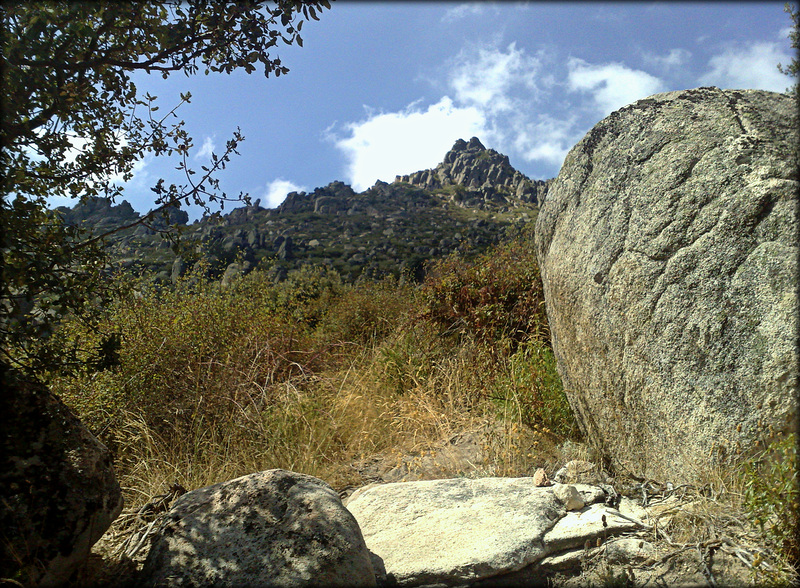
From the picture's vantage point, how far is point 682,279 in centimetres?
302

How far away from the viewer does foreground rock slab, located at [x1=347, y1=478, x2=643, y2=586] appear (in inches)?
109

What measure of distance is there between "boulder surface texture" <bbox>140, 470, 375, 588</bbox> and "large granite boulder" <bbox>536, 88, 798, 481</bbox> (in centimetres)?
192

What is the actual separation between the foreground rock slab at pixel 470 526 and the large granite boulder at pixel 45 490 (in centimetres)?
152

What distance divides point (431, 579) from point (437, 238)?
37.0 metres

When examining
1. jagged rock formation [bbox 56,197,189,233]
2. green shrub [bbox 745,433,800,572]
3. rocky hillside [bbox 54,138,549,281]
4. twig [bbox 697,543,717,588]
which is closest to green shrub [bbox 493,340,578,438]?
twig [bbox 697,543,717,588]

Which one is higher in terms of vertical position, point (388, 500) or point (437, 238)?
point (437, 238)

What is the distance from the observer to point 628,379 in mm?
3273

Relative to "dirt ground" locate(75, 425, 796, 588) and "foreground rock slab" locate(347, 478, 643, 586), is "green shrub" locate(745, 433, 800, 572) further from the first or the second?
"foreground rock slab" locate(347, 478, 643, 586)

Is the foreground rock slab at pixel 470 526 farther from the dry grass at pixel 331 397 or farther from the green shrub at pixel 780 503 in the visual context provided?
the green shrub at pixel 780 503

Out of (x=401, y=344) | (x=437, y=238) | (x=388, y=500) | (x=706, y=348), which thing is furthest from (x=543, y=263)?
(x=437, y=238)

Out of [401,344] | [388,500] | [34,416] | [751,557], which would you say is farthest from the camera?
[401,344]

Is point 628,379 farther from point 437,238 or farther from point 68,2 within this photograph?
point 437,238

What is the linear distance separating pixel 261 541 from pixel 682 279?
268 cm

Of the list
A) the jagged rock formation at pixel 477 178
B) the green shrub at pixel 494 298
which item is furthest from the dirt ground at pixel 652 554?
the jagged rock formation at pixel 477 178
